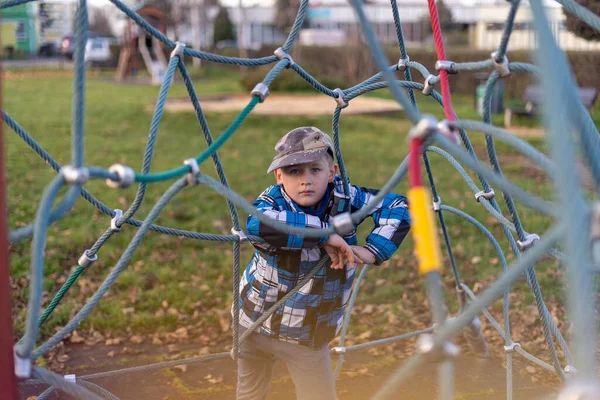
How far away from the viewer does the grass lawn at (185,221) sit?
403 cm

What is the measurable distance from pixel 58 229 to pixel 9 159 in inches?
109

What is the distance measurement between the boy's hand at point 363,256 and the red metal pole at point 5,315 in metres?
1.08

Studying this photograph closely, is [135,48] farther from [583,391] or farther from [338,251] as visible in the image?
[583,391]

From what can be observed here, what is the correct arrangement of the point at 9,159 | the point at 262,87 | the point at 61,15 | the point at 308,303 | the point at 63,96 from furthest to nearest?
the point at 61,15 < the point at 63,96 < the point at 9,159 < the point at 308,303 < the point at 262,87

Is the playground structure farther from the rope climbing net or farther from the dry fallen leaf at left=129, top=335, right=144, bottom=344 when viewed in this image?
the rope climbing net

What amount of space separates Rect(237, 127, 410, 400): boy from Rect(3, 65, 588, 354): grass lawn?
152 centimetres

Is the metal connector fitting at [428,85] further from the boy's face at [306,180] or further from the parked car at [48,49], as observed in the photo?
the parked car at [48,49]

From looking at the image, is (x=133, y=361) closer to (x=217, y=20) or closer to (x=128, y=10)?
(x=128, y=10)

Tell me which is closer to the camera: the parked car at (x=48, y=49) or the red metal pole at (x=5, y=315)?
the red metal pole at (x=5, y=315)

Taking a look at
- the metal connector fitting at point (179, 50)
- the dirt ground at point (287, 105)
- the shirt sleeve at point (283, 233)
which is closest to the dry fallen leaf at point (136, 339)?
the shirt sleeve at point (283, 233)

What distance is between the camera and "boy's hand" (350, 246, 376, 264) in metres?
2.15

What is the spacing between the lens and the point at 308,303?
2266 millimetres

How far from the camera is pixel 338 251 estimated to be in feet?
6.98

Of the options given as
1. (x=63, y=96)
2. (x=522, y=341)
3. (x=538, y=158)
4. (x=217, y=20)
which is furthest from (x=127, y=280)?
(x=217, y=20)
